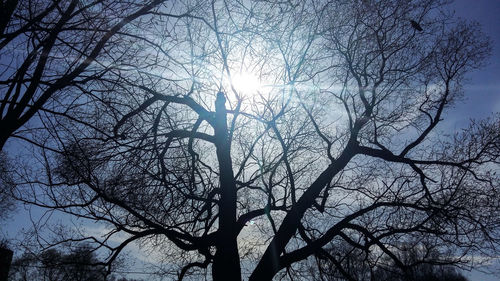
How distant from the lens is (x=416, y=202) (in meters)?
8.11

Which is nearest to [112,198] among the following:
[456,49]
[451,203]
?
[451,203]

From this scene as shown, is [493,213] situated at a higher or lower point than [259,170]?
lower

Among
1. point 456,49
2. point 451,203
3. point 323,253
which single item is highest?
point 456,49

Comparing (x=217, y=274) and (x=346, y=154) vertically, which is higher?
(x=346, y=154)

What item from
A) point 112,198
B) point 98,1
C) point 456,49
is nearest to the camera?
point 98,1

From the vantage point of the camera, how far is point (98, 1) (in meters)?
3.96

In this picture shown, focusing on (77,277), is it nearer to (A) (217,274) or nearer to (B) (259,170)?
(A) (217,274)

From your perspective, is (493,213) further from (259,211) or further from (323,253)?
(259,211)

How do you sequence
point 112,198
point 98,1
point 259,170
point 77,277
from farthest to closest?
point 259,170, point 77,277, point 112,198, point 98,1

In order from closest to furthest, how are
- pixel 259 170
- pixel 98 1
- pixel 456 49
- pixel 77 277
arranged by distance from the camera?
pixel 98 1, pixel 77 277, pixel 456 49, pixel 259 170

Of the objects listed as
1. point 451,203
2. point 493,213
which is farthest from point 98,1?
point 493,213

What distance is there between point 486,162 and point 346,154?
3230mm

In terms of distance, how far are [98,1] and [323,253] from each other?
6484mm

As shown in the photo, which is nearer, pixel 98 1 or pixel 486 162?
pixel 98 1
